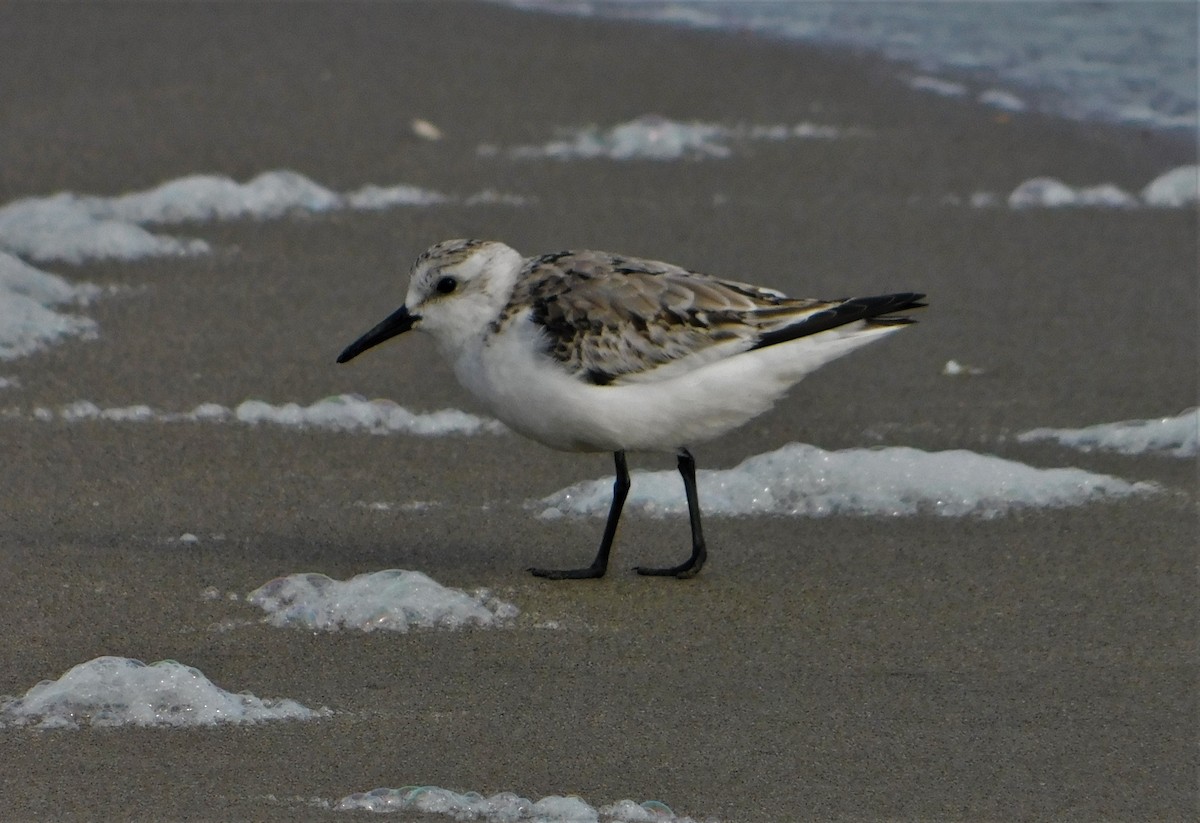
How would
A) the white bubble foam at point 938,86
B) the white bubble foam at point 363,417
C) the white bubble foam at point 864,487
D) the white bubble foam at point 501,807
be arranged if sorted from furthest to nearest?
the white bubble foam at point 938,86, the white bubble foam at point 363,417, the white bubble foam at point 864,487, the white bubble foam at point 501,807

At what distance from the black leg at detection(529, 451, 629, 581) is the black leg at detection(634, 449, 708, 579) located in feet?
0.33

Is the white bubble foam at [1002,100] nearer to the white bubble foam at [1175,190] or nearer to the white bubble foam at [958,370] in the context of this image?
the white bubble foam at [1175,190]

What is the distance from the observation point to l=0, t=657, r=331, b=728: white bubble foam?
2.89 m

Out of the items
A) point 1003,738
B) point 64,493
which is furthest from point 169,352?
point 1003,738

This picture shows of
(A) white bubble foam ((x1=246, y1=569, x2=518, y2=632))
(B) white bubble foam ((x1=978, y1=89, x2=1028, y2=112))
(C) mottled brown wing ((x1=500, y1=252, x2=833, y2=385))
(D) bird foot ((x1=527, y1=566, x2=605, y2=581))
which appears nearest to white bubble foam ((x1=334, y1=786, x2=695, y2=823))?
(A) white bubble foam ((x1=246, y1=569, x2=518, y2=632))

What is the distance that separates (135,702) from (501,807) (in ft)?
2.17

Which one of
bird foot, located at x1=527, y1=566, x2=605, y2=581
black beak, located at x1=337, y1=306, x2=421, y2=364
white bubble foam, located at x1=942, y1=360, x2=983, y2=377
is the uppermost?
black beak, located at x1=337, y1=306, x2=421, y2=364

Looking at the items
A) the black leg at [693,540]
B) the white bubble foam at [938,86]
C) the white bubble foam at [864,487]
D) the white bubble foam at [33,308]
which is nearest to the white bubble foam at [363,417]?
the white bubble foam at [864,487]

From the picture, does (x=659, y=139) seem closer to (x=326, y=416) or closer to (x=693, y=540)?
(x=326, y=416)

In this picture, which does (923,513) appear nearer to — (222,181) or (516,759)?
(516,759)

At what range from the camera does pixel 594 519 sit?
13.2 feet

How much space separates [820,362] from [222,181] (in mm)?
3081

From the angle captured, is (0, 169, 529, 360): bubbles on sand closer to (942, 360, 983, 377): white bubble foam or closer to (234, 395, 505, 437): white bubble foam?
(234, 395, 505, 437): white bubble foam

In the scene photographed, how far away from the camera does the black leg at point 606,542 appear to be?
364 centimetres
